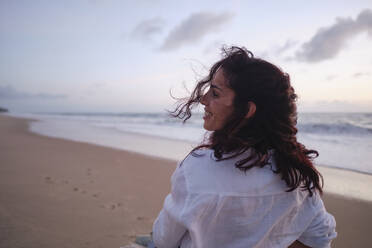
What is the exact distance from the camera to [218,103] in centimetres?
115

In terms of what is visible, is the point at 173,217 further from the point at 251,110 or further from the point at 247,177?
the point at 251,110

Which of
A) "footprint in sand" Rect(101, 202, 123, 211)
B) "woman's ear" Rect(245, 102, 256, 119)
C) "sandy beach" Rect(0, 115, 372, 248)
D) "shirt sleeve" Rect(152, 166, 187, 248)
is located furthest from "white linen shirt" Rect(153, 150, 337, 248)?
"footprint in sand" Rect(101, 202, 123, 211)

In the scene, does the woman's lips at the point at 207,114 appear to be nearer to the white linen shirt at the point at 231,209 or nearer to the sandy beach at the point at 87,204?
the white linen shirt at the point at 231,209

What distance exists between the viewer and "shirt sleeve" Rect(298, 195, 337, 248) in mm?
1181

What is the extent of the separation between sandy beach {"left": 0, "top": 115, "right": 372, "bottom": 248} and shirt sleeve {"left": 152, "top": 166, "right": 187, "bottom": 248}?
2151mm

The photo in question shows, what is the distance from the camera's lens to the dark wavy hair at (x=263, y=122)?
1.07 m

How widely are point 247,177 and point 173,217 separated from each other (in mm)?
328

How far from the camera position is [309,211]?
1168 mm

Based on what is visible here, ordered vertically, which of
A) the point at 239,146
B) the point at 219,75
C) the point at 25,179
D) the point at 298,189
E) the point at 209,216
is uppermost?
the point at 219,75

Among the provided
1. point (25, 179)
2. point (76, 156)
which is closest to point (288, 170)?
point (25, 179)

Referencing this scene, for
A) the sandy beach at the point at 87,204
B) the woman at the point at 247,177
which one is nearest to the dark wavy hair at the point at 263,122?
the woman at the point at 247,177

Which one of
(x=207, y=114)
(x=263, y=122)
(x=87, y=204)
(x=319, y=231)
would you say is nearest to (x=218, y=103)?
(x=207, y=114)

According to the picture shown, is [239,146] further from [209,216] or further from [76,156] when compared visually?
[76,156]

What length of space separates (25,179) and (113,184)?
1639 mm
